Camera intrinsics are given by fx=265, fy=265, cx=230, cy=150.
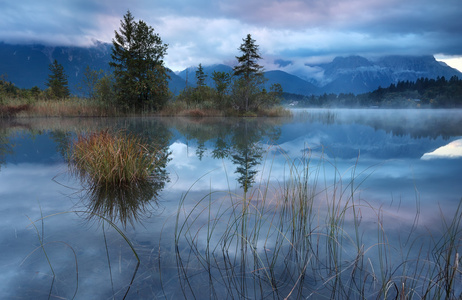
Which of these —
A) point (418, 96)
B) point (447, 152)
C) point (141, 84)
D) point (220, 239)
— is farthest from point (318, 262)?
point (418, 96)

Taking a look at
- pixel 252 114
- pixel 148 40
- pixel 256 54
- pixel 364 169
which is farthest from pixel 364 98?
pixel 364 169

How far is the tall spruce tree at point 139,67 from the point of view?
2759cm

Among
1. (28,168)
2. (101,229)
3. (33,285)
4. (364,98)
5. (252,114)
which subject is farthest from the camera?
(364,98)

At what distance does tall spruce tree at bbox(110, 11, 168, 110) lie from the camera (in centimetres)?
2759

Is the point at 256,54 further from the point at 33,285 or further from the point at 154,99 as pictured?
the point at 33,285

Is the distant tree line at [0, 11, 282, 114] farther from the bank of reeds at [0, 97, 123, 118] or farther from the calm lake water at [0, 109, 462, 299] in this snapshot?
the calm lake water at [0, 109, 462, 299]

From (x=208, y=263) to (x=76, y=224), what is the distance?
1.77 meters

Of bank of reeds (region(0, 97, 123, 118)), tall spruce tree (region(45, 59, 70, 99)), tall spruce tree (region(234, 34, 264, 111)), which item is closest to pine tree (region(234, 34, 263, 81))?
tall spruce tree (region(234, 34, 264, 111))

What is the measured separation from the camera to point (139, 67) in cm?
2834

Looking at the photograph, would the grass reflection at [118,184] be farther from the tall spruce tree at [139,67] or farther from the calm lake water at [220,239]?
the tall spruce tree at [139,67]

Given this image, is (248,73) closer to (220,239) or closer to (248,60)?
(248,60)

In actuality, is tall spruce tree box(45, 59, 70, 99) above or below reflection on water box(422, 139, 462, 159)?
above

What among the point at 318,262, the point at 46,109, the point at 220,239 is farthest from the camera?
the point at 46,109

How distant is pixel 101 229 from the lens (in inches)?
114
